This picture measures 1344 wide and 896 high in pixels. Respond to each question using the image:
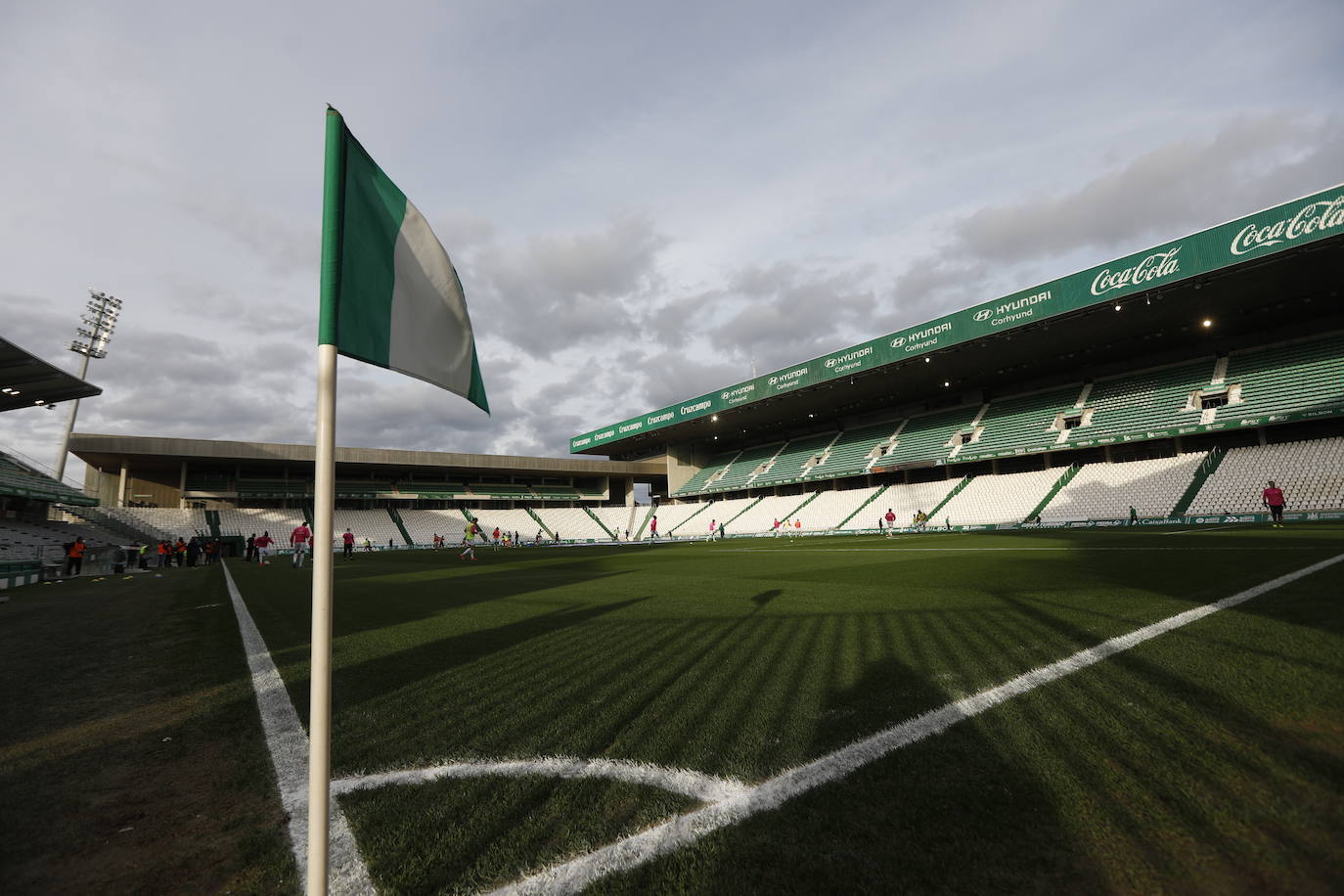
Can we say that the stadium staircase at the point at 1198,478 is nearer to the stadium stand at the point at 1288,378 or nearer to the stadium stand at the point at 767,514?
the stadium stand at the point at 1288,378

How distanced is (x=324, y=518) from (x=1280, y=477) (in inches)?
1270

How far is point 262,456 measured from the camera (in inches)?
1612

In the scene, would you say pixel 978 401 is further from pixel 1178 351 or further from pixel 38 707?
pixel 38 707

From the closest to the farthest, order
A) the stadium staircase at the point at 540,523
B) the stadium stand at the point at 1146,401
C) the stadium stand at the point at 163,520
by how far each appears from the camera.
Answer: the stadium stand at the point at 1146,401 < the stadium stand at the point at 163,520 < the stadium staircase at the point at 540,523

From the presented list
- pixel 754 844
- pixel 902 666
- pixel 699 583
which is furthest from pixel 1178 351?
pixel 754 844

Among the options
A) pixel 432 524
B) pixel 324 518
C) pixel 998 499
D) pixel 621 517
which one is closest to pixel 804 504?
pixel 998 499

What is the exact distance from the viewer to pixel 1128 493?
1006 inches

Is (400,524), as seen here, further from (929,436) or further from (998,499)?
(998,499)

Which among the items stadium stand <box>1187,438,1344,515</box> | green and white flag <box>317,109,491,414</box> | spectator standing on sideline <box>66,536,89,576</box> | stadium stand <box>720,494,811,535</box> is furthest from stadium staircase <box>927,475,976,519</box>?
spectator standing on sideline <box>66,536,89,576</box>

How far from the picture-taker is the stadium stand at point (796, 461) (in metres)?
43.4

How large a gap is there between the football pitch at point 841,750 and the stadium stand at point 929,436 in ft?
103

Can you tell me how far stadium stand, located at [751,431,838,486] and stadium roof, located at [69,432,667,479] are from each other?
19.5m

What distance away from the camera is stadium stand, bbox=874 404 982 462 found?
117 feet

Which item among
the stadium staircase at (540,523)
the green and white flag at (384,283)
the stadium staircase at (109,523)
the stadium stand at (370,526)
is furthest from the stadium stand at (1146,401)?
the stadium staircase at (109,523)
